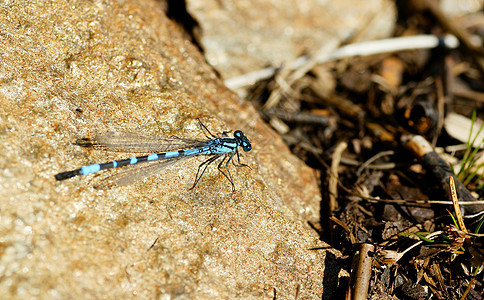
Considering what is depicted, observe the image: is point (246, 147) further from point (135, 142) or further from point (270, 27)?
point (270, 27)

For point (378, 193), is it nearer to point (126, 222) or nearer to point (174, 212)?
point (174, 212)

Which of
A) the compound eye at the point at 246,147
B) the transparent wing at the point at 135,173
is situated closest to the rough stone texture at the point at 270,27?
the compound eye at the point at 246,147

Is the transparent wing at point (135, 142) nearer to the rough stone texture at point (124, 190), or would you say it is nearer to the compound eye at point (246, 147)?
the rough stone texture at point (124, 190)

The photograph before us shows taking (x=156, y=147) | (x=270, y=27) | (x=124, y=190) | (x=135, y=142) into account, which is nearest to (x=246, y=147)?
(x=156, y=147)

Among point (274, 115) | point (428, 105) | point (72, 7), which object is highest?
point (428, 105)

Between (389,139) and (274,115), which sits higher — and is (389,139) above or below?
above

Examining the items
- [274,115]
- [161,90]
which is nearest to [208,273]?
[161,90]
